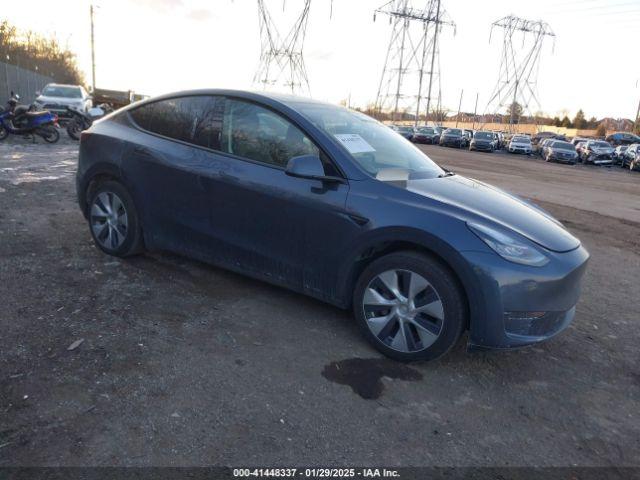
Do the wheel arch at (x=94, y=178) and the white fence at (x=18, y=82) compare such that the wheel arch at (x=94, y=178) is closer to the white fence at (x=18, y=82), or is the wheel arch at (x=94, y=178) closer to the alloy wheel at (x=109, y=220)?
the alloy wheel at (x=109, y=220)

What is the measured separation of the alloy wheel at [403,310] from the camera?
3.18 metres

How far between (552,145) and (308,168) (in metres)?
33.4

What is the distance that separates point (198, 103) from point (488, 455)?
11.2ft

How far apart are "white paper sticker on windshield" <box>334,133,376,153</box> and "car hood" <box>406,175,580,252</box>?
0.45 m

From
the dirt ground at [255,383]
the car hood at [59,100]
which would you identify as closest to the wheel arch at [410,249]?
the dirt ground at [255,383]

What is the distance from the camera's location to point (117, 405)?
2.66 metres

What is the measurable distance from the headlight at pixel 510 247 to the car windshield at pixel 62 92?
71.2 ft

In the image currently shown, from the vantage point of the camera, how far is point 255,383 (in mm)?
2973

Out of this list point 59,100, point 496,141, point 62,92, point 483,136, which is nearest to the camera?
point 59,100

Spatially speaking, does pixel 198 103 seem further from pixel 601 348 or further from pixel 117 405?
pixel 601 348

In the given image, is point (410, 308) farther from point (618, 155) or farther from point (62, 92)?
point (618, 155)

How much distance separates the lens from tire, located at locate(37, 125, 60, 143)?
14.4m

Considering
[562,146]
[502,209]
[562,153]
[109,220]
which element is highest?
[562,146]

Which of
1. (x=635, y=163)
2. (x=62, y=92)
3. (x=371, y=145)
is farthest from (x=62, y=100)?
(x=635, y=163)
